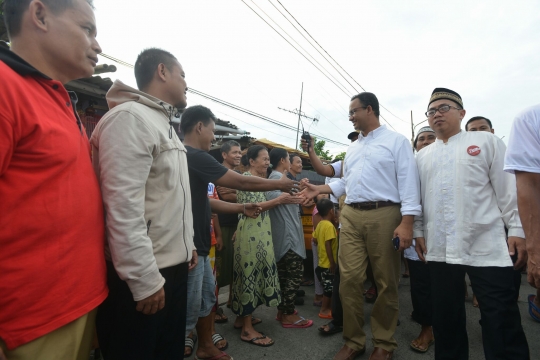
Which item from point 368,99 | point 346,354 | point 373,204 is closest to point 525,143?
point 373,204

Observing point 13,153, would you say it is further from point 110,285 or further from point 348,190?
point 348,190

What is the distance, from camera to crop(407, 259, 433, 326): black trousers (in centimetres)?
300

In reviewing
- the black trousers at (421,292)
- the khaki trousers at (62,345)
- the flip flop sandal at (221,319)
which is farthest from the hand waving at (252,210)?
the khaki trousers at (62,345)

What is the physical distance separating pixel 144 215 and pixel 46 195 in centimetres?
45

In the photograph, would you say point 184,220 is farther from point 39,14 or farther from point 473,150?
point 473,150

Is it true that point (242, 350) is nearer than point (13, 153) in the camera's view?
No

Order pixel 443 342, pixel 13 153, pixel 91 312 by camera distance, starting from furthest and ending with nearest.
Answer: pixel 443 342
pixel 91 312
pixel 13 153

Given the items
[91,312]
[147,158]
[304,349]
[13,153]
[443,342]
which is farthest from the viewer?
[304,349]

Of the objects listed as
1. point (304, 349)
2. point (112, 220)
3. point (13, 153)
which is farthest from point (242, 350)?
point (13, 153)

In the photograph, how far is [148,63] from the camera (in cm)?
177

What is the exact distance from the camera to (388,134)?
9.44ft

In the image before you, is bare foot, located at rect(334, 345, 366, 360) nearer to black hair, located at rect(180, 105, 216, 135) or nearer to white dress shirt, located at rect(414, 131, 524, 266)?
white dress shirt, located at rect(414, 131, 524, 266)

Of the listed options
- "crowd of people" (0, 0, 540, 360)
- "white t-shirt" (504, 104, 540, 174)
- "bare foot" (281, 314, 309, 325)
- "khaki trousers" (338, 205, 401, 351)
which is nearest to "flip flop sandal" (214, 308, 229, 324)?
"crowd of people" (0, 0, 540, 360)

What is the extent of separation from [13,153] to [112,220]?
0.43 meters
